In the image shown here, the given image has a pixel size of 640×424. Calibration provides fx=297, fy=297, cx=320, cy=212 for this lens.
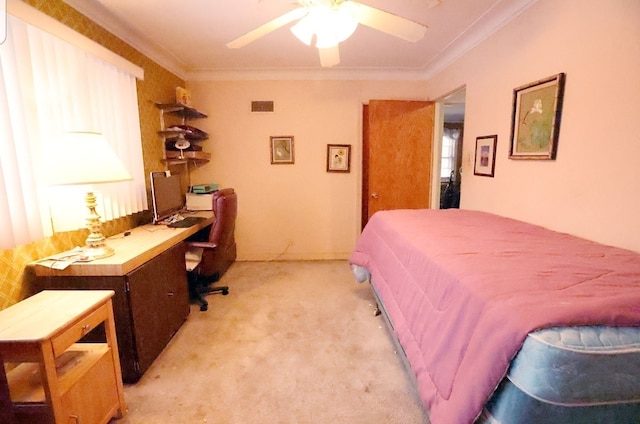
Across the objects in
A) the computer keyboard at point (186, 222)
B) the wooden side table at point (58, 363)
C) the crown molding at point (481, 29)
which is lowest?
the wooden side table at point (58, 363)

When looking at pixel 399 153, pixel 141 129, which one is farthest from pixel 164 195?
pixel 399 153

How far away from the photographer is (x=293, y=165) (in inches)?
155

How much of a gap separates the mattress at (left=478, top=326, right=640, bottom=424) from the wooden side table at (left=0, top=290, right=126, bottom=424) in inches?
63.9

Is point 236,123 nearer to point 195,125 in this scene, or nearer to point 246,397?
point 195,125

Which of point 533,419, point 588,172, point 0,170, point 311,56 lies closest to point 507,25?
point 588,172

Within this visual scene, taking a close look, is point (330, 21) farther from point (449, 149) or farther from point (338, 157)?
point (449, 149)

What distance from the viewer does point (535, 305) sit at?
0.88m

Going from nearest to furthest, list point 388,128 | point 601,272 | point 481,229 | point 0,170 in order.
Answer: point 601,272 < point 0,170 < point 481,229 < point 388,128

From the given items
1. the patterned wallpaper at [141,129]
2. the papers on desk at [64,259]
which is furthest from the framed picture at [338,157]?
the papers on desk at [64,259]

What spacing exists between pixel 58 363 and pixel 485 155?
3.20 metres

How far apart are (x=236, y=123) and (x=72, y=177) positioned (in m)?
2.53

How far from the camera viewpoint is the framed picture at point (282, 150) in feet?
12.7

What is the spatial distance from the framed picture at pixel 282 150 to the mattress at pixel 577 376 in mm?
3429

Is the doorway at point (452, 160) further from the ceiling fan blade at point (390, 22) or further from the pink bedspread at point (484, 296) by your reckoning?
the ceiling fan blade at point (390, 22)
